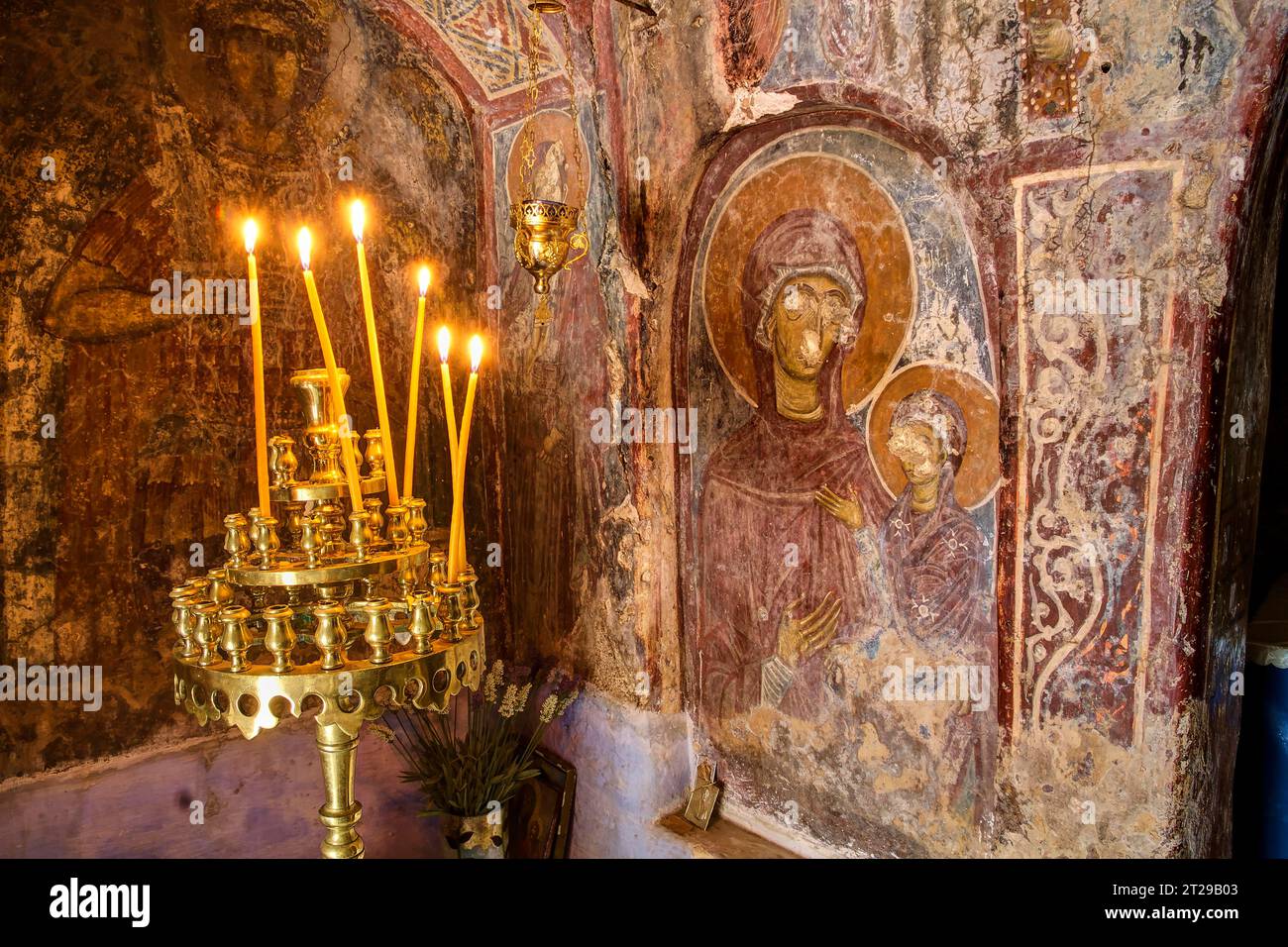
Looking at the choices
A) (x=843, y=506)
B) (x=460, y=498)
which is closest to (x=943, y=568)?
(x=843, y=506)

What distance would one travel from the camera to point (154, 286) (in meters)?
3.92

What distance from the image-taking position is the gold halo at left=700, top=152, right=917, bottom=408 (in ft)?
10.2

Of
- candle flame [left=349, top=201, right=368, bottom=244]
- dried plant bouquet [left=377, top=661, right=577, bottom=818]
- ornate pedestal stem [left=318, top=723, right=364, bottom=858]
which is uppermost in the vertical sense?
candle flame [left=349, top=201, right=368, bottom=244]

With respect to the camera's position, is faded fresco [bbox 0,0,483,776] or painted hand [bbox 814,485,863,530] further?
faded fresco [bbox 0,0,483,776]

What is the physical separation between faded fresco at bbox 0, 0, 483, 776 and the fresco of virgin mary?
1.99 metres

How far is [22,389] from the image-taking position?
3.65 metres

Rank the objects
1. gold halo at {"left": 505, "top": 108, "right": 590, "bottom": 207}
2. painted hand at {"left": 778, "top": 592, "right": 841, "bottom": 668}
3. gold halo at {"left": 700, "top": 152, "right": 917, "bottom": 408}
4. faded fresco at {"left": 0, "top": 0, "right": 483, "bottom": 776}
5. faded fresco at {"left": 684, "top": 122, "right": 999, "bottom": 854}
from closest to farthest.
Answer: faded fresco at {"left": 684, "top": 122, "right": 999, "bottom": 854}, gold halo at {"left": 700, "top": 152, "right": 917, "bottom": 408}, painted hand at {"left": 778, "top": 592, "right": 841, "bottom": 668}, faded fresco at {"left": 0, "top": 0, "right": 483, "bottom": 776}, gold halo at {"left": 505, "top": 108, "right": 590, "bottom": 207}

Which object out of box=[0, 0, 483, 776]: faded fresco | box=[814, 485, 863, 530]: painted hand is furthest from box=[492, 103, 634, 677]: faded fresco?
box=[814, 485, 863, 530]: painted hand

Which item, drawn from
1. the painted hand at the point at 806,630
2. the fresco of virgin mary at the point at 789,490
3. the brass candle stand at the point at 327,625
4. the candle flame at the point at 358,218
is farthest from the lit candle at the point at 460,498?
the painted hand at the point at 806,630

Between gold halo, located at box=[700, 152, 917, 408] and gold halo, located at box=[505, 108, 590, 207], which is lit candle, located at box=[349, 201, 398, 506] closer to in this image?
gold halo, located at box=[700, 152, 917, 408]

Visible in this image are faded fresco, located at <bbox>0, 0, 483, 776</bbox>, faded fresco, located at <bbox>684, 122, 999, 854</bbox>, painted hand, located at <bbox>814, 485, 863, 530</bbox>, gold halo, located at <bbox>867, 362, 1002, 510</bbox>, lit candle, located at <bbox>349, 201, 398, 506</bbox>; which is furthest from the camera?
faded fresco, located at <bbox>0, 0, 483, 776</bbox>

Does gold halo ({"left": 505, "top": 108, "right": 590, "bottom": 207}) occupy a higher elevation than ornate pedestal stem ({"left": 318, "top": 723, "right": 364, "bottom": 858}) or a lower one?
higher

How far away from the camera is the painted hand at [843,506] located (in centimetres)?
333
